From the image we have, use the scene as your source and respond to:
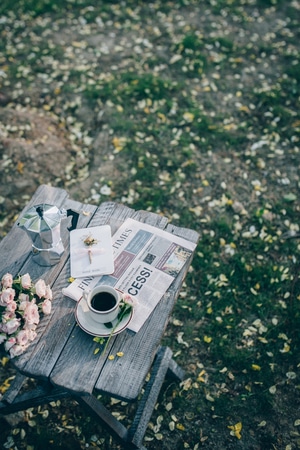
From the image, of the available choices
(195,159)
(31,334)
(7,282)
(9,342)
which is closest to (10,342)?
(9,342)

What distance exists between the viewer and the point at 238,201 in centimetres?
451

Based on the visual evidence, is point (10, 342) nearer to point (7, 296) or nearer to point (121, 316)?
point (7, 296)

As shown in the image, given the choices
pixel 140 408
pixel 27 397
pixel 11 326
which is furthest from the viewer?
pixel 140 408

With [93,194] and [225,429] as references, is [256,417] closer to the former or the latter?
[225,429]

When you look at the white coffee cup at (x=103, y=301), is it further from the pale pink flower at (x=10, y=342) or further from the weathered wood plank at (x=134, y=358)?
the pale pink flower at (x=10, y=342)

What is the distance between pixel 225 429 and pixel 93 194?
270 centimetres

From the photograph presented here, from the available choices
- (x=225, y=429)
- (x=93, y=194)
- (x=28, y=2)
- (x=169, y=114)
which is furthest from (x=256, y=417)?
(x=28, y=2)

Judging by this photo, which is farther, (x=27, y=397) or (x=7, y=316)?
(x=27, y=397)

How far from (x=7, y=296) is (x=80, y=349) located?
1.67 ft

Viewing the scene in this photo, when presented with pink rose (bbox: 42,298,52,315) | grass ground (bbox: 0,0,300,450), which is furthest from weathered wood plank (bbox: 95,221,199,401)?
grass ground (bbox: 0,0,300,450)

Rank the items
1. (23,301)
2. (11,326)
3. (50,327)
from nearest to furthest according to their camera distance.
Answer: (11,326) → (23,301) → (50,327)

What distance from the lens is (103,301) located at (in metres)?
2.31

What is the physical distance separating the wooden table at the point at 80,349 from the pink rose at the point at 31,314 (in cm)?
13

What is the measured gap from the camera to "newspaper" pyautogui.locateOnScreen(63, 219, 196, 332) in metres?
2.45
